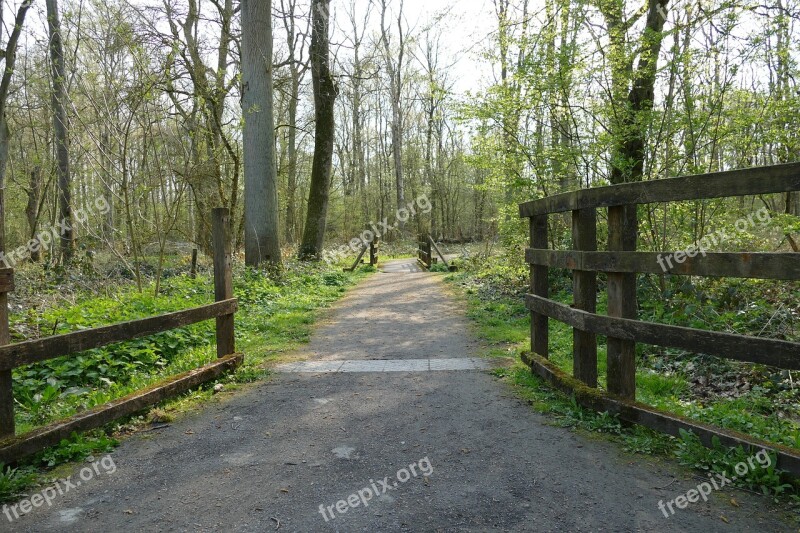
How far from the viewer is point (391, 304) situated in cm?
1177

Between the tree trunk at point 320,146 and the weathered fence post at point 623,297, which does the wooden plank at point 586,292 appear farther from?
the tree trunk at point 320,146

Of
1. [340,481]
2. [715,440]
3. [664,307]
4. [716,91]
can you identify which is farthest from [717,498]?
[716,91]

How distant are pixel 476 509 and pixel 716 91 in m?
7.77

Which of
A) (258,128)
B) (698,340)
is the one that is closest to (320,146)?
(258,128)

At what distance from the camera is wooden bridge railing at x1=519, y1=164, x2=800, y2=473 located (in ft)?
9.65

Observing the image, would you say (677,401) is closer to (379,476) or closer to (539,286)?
(539,286)

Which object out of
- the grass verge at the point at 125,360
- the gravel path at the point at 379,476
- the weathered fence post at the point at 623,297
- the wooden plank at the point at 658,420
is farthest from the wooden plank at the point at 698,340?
the grass verge at the point at 125,360

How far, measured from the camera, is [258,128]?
42.9 feet

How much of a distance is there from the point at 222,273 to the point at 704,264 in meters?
4.65

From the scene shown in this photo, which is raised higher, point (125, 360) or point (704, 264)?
point (704, 264)

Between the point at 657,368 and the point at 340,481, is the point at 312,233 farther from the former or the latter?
the point at 340,481

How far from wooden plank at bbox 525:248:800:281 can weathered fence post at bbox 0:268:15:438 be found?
4100mm

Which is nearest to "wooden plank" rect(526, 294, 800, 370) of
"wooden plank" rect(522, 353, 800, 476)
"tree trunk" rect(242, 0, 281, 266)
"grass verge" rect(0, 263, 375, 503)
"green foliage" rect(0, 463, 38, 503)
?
"wooden plank" rect(522, 353, 800, 476)

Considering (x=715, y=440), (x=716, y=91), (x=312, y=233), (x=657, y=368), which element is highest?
(x=716, y=91)
